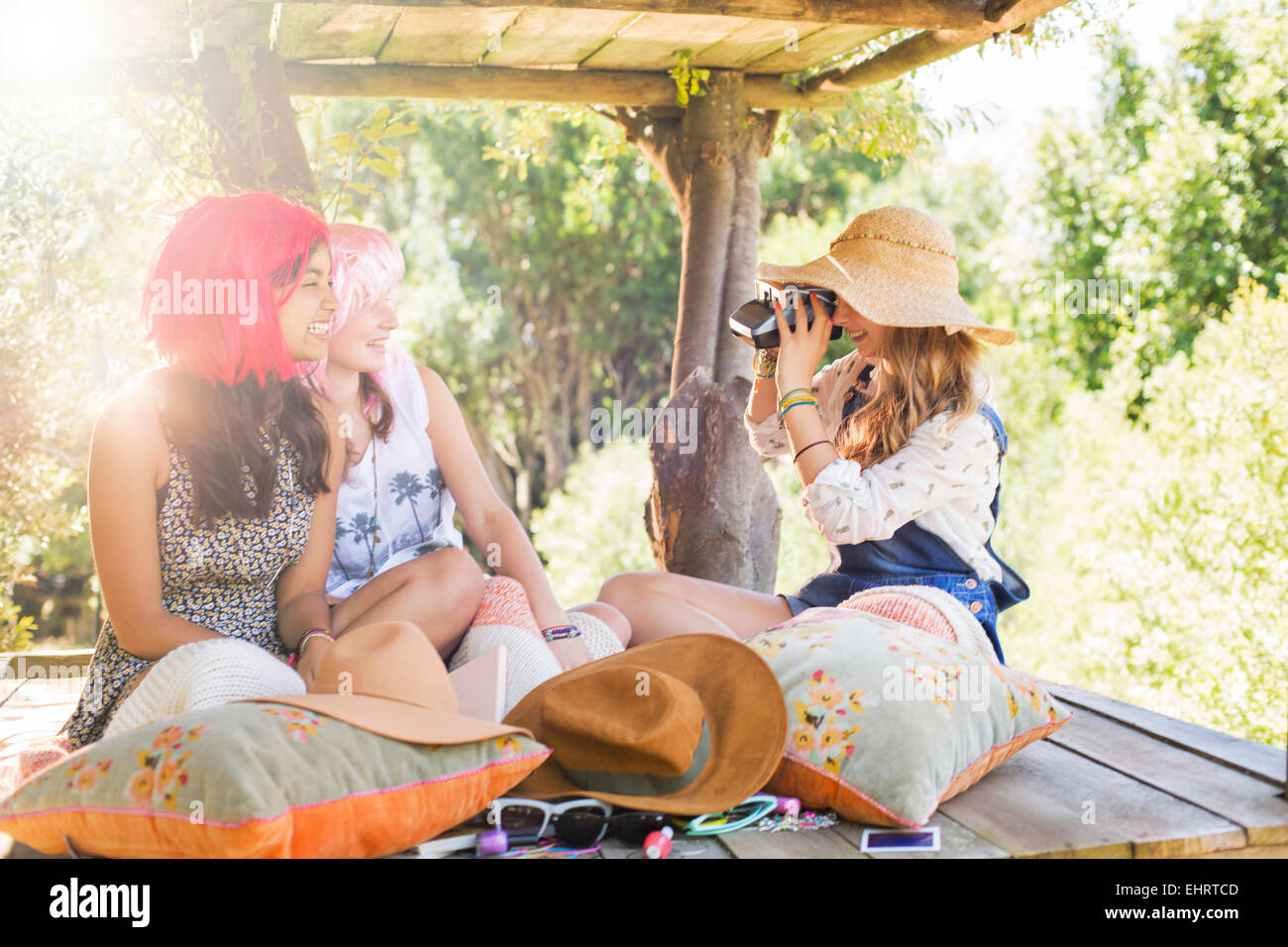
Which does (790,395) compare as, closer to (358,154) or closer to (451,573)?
(451,573)

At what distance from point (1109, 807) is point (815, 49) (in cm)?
264

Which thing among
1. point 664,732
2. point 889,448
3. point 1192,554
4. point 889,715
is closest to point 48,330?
point 889,448

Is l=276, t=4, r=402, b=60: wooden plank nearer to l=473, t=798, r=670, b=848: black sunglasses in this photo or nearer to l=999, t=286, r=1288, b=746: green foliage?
l=473, t=798, r=670, b=848: black sunglasses

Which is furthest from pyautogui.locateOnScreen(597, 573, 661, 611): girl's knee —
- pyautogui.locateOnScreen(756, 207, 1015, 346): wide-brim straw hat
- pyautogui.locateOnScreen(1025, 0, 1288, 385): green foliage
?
pyautogui.locateOnScreen(1025, 0, 1288, 385): green foliage

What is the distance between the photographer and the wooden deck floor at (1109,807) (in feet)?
6.20

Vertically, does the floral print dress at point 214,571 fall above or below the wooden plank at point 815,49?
below

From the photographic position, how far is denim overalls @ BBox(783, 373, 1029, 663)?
8.64 ft

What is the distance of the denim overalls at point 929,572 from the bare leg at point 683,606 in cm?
20

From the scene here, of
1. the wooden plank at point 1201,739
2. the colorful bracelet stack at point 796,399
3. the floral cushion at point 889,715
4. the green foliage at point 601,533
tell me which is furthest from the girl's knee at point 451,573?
the green foliage at point 601,533

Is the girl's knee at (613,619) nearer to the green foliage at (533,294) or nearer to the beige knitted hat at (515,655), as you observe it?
the beige knitted hat at (515,655)

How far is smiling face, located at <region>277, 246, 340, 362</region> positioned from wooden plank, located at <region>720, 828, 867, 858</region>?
1361 mm

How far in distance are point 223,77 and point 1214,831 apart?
3044 millimetres

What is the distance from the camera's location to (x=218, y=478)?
2355 millimetres

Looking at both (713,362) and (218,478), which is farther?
(713,362)
